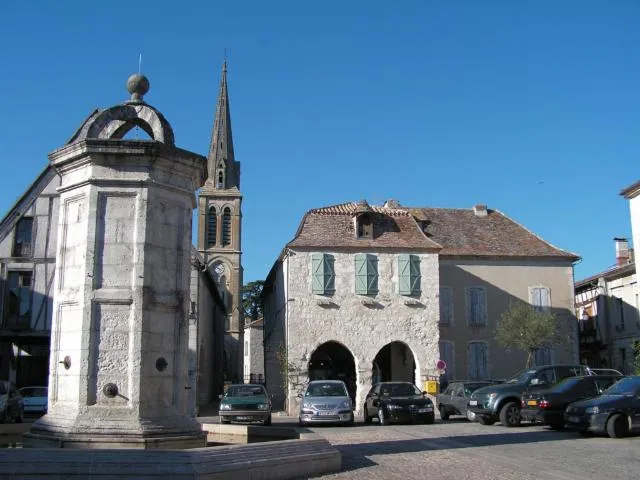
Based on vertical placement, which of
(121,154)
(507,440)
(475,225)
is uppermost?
(475,225)

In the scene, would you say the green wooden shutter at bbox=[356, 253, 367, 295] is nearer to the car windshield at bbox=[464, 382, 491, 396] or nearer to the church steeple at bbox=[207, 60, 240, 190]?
the car windshield at bbox=[464, 382, 491, 396]

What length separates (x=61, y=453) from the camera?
24.6 feet

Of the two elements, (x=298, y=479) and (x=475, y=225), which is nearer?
(x=298, y=479)

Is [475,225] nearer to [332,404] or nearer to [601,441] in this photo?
[332,404]

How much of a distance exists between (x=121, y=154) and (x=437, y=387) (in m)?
22.9

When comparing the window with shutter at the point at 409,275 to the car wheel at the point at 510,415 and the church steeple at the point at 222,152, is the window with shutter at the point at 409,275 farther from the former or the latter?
the church steeple at the point at 222,152

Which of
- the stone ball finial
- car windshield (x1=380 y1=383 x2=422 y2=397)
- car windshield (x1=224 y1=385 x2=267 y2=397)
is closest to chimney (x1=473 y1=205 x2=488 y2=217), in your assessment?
car windshield (x1=380 y1=383 x2=422 y2=397)

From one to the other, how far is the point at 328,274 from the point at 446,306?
7303mm

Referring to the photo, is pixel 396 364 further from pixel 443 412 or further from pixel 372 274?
pixel 443 412

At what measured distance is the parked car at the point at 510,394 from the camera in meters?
20.2

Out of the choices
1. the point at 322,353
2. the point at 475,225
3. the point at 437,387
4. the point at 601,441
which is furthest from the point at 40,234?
the point at 601,441

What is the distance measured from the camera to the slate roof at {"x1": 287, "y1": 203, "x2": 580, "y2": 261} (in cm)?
3238

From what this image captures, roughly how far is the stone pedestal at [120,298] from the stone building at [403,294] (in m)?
21.7

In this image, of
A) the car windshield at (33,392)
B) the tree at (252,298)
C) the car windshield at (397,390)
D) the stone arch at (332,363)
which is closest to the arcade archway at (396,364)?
the stone arch at (332,363)
